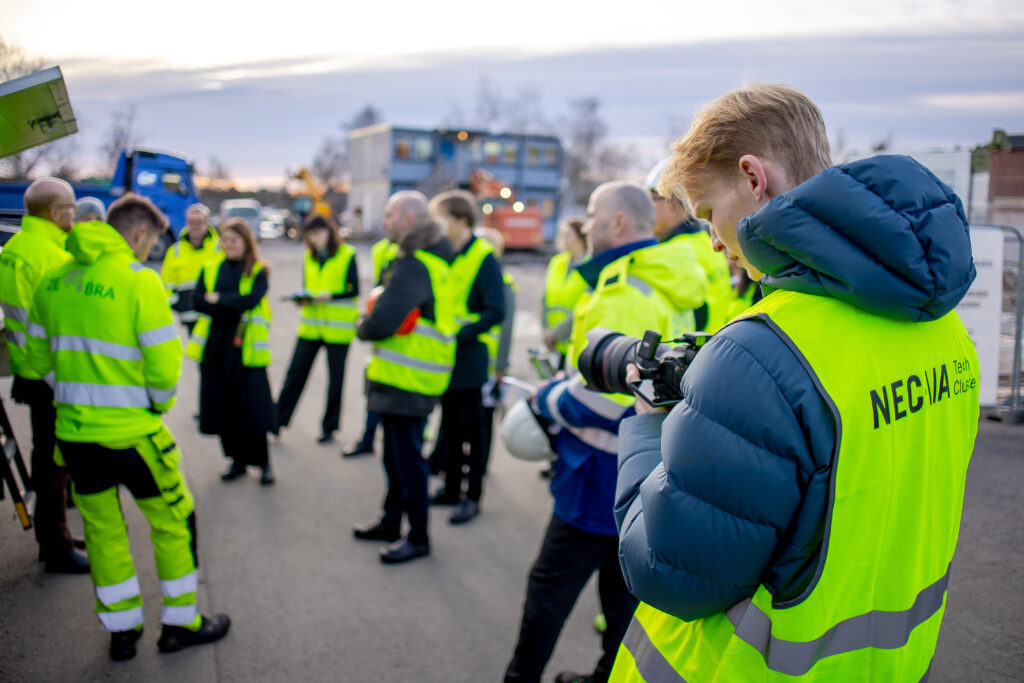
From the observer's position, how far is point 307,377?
6086mm

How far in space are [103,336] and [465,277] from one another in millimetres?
2543

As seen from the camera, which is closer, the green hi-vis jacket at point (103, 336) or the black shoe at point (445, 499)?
the green hi-vis jacket at point (103, 336)

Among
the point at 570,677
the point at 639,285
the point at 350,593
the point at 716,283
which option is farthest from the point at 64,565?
the point at 716,283

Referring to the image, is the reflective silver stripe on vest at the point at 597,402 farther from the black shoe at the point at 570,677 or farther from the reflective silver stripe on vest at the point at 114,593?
the reflective silver stripe on vest at the point at 114,593

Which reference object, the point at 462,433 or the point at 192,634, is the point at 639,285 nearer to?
the point at 192,634

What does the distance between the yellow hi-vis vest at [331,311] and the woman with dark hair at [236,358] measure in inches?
31.6

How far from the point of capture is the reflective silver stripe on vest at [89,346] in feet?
9.30

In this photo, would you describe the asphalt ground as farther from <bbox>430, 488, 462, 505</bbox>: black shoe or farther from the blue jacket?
the blue jacket

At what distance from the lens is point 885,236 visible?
3.60 feet

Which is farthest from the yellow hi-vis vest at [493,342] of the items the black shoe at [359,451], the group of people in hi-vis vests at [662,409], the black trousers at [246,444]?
the black trousers at [246,444]

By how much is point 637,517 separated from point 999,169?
788 centimetres

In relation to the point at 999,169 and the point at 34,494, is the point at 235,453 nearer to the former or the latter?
the point at 34,494

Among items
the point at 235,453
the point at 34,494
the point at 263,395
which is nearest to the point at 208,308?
the point at 263,395

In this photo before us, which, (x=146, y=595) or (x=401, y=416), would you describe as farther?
(x=401, y=416)
